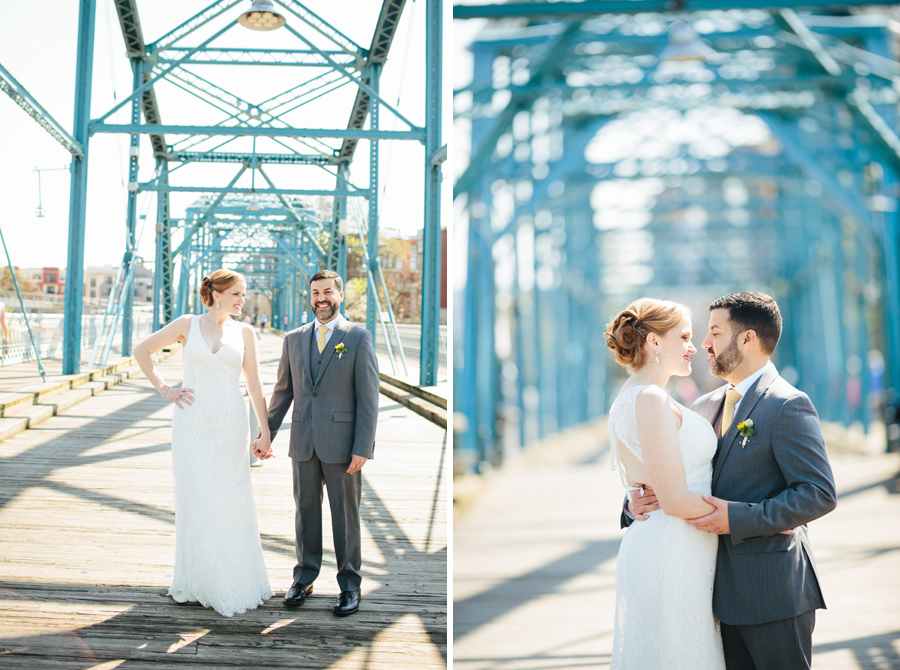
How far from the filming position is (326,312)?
11.0ft

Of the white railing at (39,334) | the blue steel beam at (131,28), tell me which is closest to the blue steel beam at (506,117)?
the white railing at (39,334)

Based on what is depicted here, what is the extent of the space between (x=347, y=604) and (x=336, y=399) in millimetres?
819

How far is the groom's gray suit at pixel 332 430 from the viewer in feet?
10.9

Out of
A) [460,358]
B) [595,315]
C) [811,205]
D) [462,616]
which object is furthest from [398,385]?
[595,315]

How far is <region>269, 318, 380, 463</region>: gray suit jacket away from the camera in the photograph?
10.8 feet

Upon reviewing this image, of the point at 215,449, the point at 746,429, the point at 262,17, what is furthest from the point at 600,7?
the point at 746,429

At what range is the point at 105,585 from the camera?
10.8 feet

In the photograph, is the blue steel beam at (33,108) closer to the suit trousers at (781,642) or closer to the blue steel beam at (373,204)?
the blue steel beam at (373,204)

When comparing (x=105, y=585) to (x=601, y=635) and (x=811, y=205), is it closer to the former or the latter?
(x=601, y=635)

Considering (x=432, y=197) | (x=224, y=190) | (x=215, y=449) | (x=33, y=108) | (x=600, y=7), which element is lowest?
(x=215, y=449)

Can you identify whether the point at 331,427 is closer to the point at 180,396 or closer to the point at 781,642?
the point at 180,396

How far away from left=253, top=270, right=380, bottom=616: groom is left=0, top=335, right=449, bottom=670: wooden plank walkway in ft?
0.59

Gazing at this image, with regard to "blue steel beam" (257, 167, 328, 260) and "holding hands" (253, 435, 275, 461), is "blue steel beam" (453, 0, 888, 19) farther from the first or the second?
"blue steel beam" (257, 167, 328, 260)

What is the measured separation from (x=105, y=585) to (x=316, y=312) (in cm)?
138
